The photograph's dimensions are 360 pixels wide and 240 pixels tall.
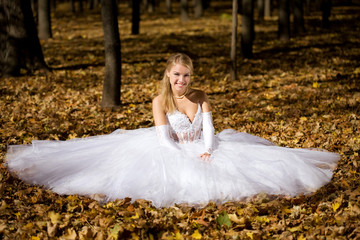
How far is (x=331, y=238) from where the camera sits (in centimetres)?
318

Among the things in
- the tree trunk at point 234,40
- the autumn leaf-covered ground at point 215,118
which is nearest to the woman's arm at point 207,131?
the autumn leaf-covered ground at point 215,118

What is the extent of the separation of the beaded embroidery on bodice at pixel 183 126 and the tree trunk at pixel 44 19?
13.8 meters

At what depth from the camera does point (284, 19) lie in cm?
1488

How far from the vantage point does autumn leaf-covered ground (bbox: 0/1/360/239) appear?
3.45 metres

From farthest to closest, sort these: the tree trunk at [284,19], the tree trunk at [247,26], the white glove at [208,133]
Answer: the tree trunk at [284,19], the tree trunk at [247,26], the white glove at [208,133]

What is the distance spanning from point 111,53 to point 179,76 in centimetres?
344

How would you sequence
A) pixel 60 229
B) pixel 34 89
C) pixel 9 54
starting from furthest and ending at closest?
pixel 9 54 < pixel 34 89 < pixel 60 229

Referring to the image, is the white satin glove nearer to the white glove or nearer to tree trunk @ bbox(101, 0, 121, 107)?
the white glove

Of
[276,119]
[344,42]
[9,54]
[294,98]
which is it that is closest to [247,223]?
[276,119]

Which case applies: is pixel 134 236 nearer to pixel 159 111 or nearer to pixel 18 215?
pixel 18 215

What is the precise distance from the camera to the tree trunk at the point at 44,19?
51.7 ft

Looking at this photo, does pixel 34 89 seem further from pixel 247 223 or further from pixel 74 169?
pixel 247 223

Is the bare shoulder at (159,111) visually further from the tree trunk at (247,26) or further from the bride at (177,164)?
the tree trunk at (247,26)

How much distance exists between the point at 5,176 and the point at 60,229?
137cm
